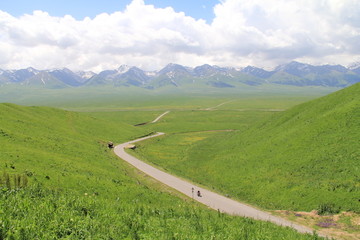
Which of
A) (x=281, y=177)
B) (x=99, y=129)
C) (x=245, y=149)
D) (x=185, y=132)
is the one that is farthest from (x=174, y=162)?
(x=185, y=132)

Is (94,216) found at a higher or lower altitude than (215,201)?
higher

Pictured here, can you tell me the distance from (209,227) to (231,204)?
56.2ft

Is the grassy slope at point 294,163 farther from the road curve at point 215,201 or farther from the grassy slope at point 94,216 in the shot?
the grassy slope at point 94,216

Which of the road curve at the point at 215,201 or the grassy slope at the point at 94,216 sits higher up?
the grassy slope at the point at 94,216

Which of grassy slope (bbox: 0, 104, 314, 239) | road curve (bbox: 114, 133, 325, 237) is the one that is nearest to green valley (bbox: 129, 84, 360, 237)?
road curve (bbox: 114, 133, 325, 237)

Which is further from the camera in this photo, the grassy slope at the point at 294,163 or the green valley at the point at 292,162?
the grassy slope at the point at 294,163

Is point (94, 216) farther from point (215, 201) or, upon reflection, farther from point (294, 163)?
point (294, 163)

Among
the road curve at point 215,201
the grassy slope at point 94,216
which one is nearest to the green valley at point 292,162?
the road curve at point 215,201

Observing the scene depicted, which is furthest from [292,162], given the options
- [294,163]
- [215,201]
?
[215,201]

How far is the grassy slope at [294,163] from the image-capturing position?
33688mm

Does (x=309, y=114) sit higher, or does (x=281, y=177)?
(x=309, y=114)

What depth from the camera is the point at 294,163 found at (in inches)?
1754

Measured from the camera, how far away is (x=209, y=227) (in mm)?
17562

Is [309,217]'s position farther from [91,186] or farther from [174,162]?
[174,162]
